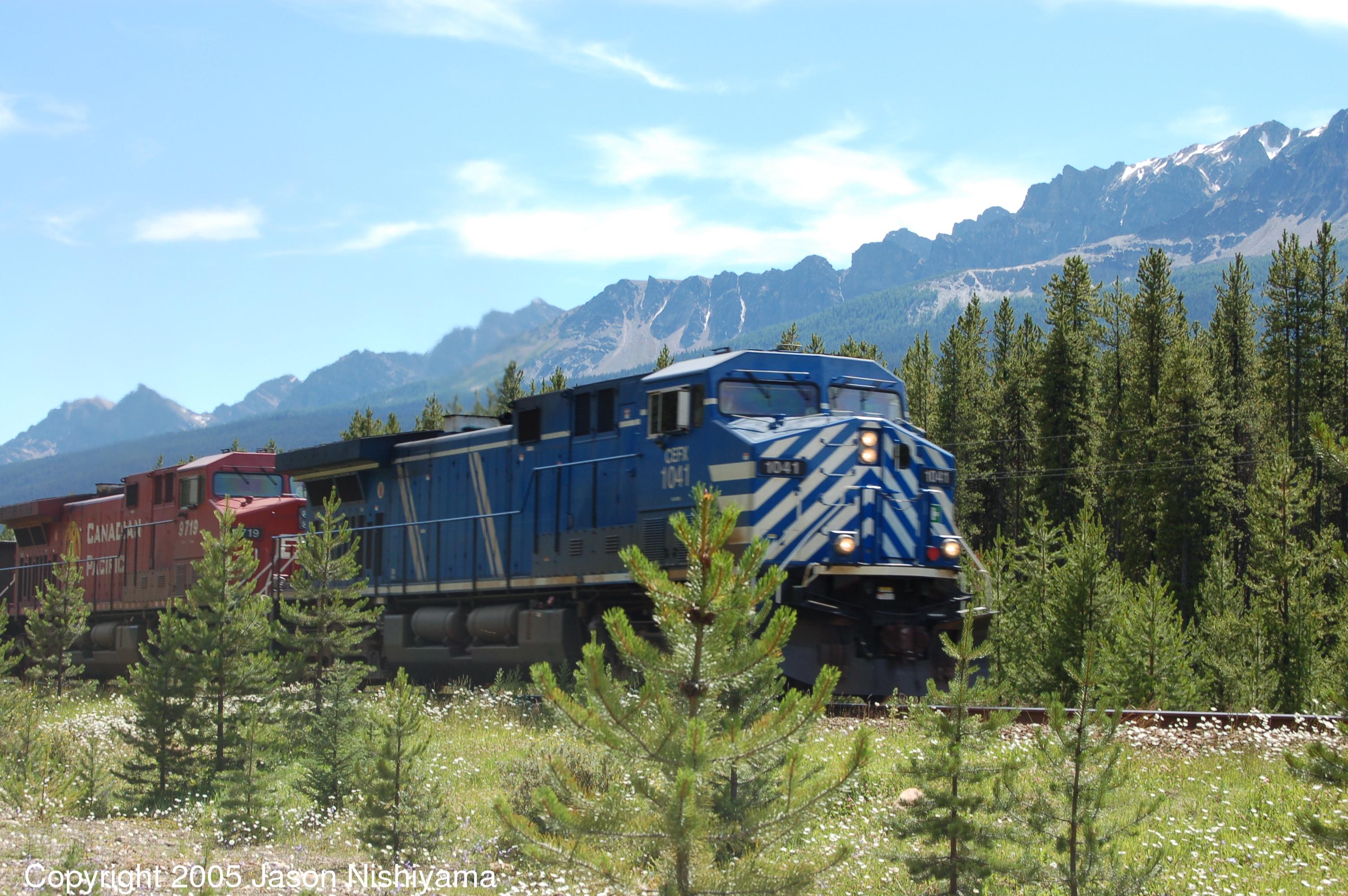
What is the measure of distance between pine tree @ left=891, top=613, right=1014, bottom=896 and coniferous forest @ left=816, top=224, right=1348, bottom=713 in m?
25.1

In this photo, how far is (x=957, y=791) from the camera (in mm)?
7910

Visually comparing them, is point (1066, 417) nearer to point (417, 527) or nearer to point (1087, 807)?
point (417, 527)

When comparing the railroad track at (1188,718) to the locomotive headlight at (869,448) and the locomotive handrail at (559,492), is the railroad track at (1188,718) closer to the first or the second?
the locomotive headlight at (869,448)

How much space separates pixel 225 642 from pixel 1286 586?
30794mm

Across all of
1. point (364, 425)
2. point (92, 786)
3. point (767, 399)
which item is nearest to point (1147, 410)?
point (364, 425)

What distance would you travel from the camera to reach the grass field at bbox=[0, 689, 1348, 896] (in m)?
8.46

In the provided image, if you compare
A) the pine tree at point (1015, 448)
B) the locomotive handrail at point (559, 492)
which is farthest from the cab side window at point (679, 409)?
the pine tree at point (1015, 448)

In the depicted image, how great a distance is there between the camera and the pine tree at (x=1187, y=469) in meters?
52.2

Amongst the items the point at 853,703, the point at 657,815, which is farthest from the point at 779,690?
the point at 853,703

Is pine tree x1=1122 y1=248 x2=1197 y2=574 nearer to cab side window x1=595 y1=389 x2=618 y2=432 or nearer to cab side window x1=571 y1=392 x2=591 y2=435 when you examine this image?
Answer: cab side window x1=571 y1=392 x2=591 y2=435

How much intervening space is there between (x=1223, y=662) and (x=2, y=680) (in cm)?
2714

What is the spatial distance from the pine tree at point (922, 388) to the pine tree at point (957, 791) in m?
55.9

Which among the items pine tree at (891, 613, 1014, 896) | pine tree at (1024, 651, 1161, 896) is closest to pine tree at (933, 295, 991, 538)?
pine tree at (891, 613, 1014, 896)

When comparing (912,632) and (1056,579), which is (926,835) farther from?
(1056,579)
